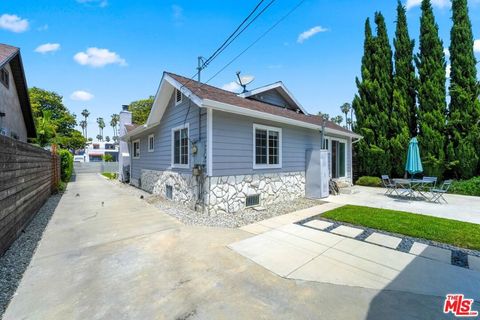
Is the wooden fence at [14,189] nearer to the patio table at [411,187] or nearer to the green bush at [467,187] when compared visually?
the patio table at [411,187]

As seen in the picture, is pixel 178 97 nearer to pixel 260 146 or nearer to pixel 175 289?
pixel 260 146

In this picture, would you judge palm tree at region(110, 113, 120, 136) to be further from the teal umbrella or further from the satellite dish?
the teal umbrella

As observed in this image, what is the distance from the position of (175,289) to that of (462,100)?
15.9 meters

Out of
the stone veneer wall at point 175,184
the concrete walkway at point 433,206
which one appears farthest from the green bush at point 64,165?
the concrete walkway at point 433,206

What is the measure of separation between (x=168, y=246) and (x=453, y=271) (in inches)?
184

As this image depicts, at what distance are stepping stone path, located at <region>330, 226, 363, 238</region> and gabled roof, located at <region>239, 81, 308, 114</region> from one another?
263 inches

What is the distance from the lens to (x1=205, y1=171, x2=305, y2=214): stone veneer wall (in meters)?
6.68

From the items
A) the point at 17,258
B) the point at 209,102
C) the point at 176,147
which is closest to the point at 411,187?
the point at 209,102

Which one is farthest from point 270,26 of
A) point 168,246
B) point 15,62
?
point 15,62

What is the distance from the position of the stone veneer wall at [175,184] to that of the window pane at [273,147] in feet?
9.47

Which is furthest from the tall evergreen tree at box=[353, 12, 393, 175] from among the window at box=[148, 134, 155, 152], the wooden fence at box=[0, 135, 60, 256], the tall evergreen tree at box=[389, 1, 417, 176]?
the wooden fence at box=[0, 135, 60, 256]

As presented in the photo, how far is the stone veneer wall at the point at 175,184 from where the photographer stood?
7.53 meters

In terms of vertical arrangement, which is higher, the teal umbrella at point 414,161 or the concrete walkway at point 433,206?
the teal umbrella at point 414,161

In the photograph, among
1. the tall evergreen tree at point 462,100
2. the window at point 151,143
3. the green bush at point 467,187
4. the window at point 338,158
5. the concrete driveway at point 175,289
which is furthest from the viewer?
the window at point 338,158
